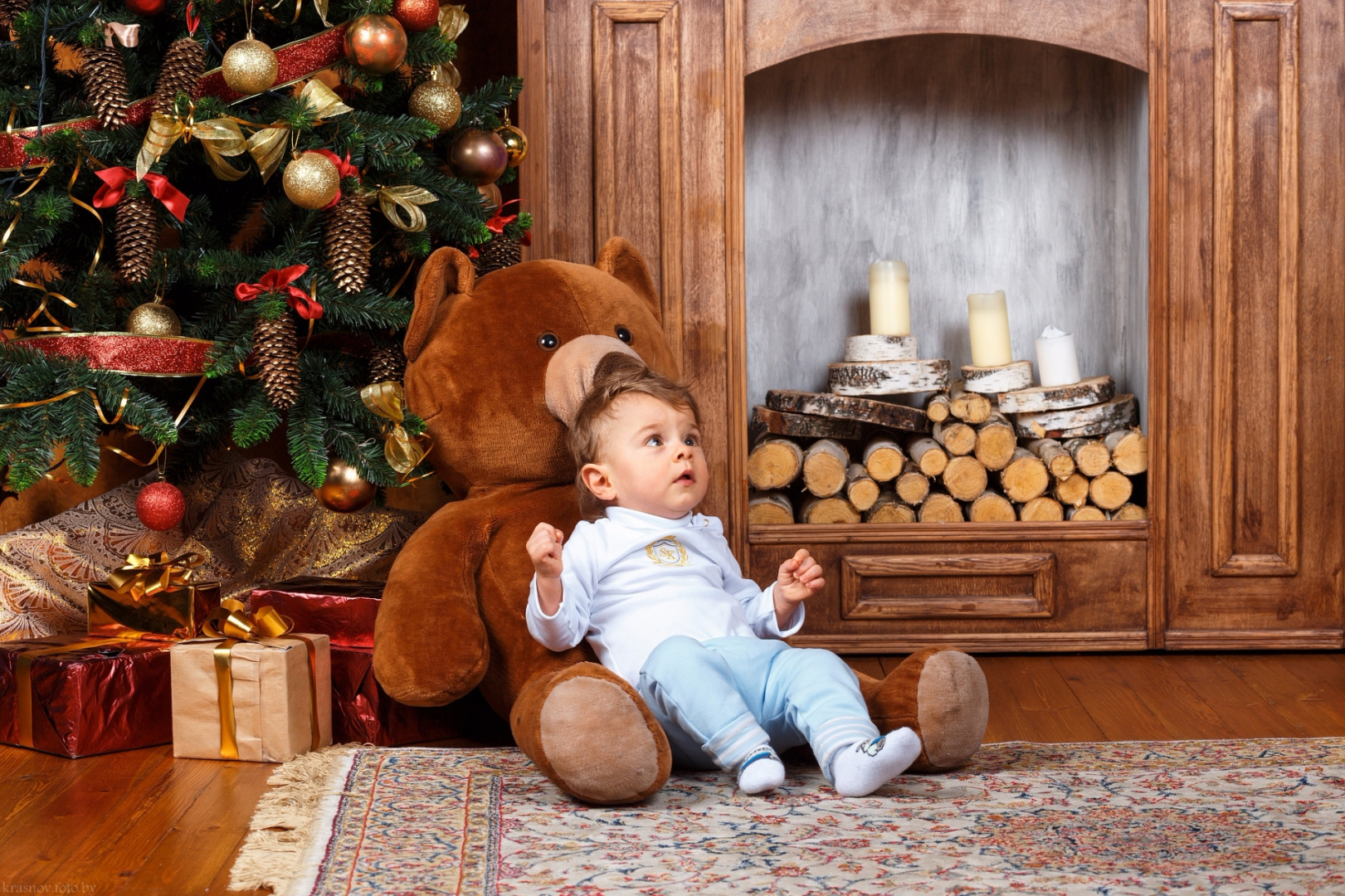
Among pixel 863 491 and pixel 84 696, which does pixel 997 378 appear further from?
pixel 84 696

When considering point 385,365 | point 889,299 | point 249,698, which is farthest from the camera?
point 889,299

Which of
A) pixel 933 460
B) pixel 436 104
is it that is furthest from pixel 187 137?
pixel 933 460

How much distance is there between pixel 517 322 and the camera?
1748mm

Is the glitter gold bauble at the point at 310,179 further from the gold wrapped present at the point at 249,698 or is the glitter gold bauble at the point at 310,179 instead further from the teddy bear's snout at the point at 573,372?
the gold wrapped present at the point at 249,698

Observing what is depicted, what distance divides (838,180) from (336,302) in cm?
114

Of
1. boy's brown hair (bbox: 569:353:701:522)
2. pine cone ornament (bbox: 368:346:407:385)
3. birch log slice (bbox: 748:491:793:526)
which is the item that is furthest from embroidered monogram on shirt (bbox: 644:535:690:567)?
birch log slice (bbox: 748:491:793:526)

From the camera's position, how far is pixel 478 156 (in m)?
1.92

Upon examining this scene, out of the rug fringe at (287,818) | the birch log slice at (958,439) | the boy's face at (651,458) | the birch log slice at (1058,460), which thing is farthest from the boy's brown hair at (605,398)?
the birch log slice at (1058,460)

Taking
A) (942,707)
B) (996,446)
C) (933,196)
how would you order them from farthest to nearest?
1. (933,196)
2. (996,446)
3. (942,707)

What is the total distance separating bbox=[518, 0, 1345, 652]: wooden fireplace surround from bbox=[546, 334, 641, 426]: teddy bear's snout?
0.47 meters

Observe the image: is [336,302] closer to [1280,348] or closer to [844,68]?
[844,68]

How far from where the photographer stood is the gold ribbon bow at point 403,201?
1.80 meters

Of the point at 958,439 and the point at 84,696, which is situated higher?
the point at 958,439

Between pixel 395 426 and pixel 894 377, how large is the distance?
1010mm
